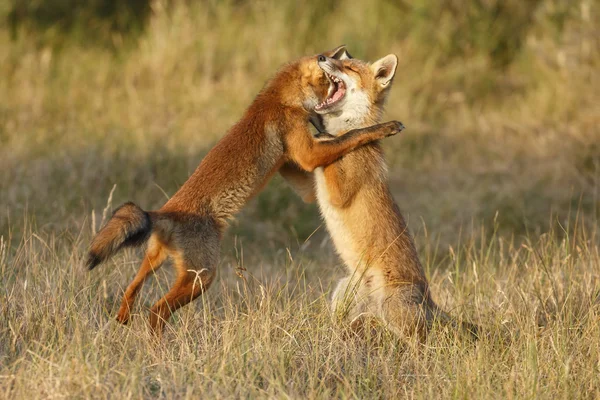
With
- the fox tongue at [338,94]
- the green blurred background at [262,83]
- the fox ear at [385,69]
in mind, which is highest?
the fox ear at [385,69]

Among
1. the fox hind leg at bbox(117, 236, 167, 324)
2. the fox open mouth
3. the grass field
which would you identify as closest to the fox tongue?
the fox open mouth

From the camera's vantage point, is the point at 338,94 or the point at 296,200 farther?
the point at 296,200

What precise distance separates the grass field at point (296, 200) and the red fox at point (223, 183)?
11.7 inches

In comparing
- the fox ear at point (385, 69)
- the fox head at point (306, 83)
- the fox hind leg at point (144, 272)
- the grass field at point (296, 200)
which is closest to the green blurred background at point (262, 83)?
the grass field at point (296, 200)

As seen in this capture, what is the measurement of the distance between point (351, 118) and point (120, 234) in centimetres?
206

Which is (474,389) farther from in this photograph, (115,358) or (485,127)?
(485,127)

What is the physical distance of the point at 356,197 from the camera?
564cm

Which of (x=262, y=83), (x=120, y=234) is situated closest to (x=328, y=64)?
(x=120, y=234)

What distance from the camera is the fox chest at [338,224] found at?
5.62 m

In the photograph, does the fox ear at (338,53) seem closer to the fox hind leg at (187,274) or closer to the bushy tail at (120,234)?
the fox hind leg at (187,274)

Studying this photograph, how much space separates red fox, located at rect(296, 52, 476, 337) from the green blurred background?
8.05 ft

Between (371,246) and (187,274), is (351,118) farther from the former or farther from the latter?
(187,274)

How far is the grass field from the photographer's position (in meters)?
4.56

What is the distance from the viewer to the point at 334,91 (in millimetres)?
6145
